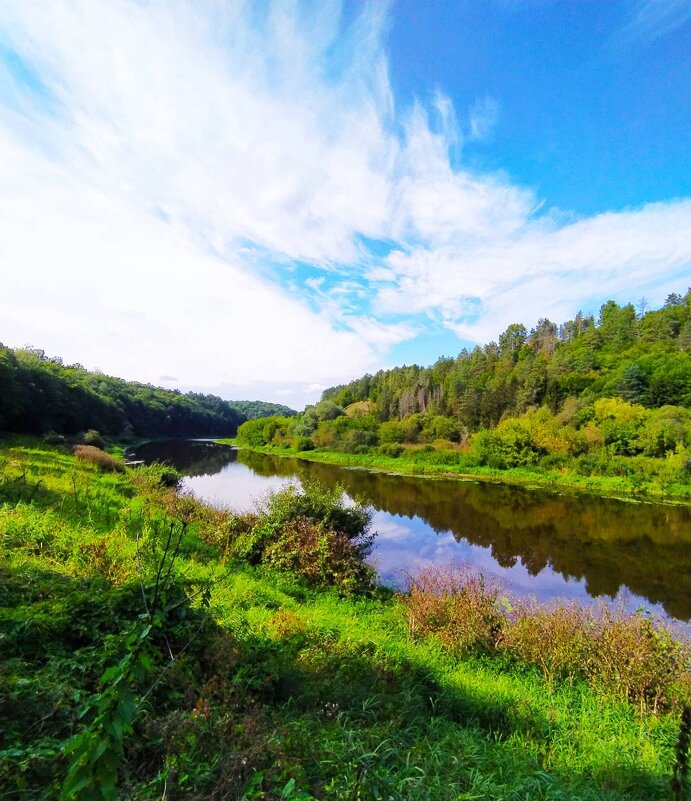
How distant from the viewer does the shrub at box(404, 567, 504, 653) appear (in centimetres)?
827

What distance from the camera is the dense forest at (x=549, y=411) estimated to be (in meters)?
43.7

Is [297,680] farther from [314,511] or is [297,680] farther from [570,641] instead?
[314,511]

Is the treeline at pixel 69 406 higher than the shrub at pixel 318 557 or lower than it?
higher

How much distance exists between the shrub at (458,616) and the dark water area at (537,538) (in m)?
4.97

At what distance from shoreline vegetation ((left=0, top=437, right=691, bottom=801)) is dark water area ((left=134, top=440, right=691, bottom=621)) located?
5.71m

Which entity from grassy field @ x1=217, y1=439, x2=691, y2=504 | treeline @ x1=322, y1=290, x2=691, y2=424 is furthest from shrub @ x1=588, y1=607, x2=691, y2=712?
treeline @ x1=322, y1=290, x2=691, y2=424

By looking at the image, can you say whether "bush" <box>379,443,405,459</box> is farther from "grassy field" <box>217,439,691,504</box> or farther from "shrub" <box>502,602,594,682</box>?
"shrub" <box>502,602,594,682</box>

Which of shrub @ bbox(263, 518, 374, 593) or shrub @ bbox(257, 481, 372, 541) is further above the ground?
shrub @ bbox(257, 481, 372, 541)

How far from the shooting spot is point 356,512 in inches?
527

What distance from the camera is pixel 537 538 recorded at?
21.7m

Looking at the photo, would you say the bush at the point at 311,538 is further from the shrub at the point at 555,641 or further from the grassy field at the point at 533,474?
the grassy field at the point at 533,474

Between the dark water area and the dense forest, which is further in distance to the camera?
the dense forest

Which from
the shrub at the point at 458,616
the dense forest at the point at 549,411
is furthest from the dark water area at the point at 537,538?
the dense forest at the point at 549,411

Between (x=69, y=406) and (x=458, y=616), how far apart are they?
2250 inches
